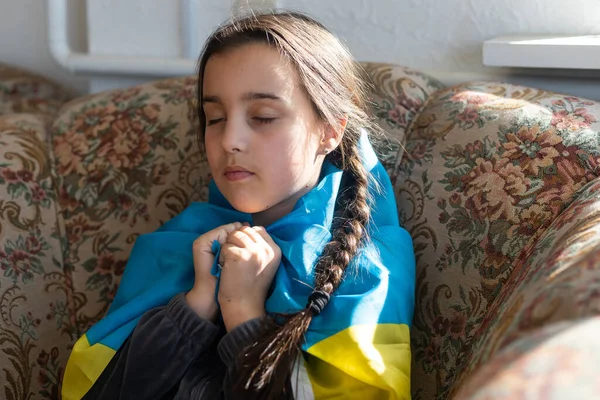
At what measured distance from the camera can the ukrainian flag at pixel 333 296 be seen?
1.10 meters

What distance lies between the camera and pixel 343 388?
42.8 inches

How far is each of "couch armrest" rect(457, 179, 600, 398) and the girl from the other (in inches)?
7.7

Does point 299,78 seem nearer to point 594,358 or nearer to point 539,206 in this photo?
point 539,206

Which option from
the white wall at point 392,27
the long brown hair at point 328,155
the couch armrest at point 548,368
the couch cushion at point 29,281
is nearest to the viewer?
the couch armrest at point 548,368

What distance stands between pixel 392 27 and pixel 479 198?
23.6 inches

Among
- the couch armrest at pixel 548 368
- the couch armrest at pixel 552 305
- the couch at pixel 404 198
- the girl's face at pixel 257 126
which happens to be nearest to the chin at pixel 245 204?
the girl's face at pixel 257 126

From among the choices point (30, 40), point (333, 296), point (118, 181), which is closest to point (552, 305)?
point (333, 296)

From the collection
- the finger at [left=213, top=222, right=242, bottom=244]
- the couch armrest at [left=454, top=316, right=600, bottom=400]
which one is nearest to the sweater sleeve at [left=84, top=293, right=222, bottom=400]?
the finger at [left=213, top=222, right=242, bottom=244]

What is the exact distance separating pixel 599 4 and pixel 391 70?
1.46 feet

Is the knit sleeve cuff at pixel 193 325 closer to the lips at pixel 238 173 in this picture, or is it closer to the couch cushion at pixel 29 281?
the lips at pixel 238 173

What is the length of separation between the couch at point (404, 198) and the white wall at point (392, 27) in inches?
7.1

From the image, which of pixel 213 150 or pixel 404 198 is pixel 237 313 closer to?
pixel 213 150

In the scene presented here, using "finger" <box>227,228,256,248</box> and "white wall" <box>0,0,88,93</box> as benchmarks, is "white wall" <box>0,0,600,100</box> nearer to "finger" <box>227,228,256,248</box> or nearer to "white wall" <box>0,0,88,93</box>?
"white wall" <box>0,0,88,93</box>

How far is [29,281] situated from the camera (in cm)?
148
